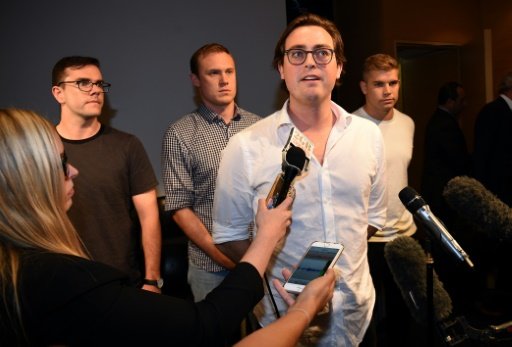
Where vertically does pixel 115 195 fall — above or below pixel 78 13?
below

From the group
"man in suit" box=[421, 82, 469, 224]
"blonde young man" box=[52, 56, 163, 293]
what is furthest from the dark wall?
"man in suit" box=[421, 82, 469, 224]

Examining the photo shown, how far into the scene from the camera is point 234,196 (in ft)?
6.08

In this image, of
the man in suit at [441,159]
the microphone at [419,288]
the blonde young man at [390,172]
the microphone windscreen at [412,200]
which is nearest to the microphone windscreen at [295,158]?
the microphone windscreen at [412,200]

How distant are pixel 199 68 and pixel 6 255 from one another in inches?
81.0

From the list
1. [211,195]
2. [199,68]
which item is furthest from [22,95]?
[211,195]

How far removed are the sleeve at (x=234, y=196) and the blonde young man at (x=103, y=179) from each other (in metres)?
0.79

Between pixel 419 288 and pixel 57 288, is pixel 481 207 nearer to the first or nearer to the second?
pixel 419 288

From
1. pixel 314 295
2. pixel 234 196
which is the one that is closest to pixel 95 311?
pixel 314 295

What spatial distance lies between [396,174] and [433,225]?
55.8 inches

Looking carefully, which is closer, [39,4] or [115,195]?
[115,195]

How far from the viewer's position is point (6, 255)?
3.28 feet

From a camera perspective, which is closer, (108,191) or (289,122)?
(289,122)

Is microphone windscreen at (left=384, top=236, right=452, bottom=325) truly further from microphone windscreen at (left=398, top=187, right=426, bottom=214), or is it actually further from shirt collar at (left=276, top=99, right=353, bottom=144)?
shirt collar at (left=276, top=99, right=353, bottom=144)

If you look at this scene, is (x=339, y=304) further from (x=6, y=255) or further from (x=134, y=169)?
(x=134, y=169)
